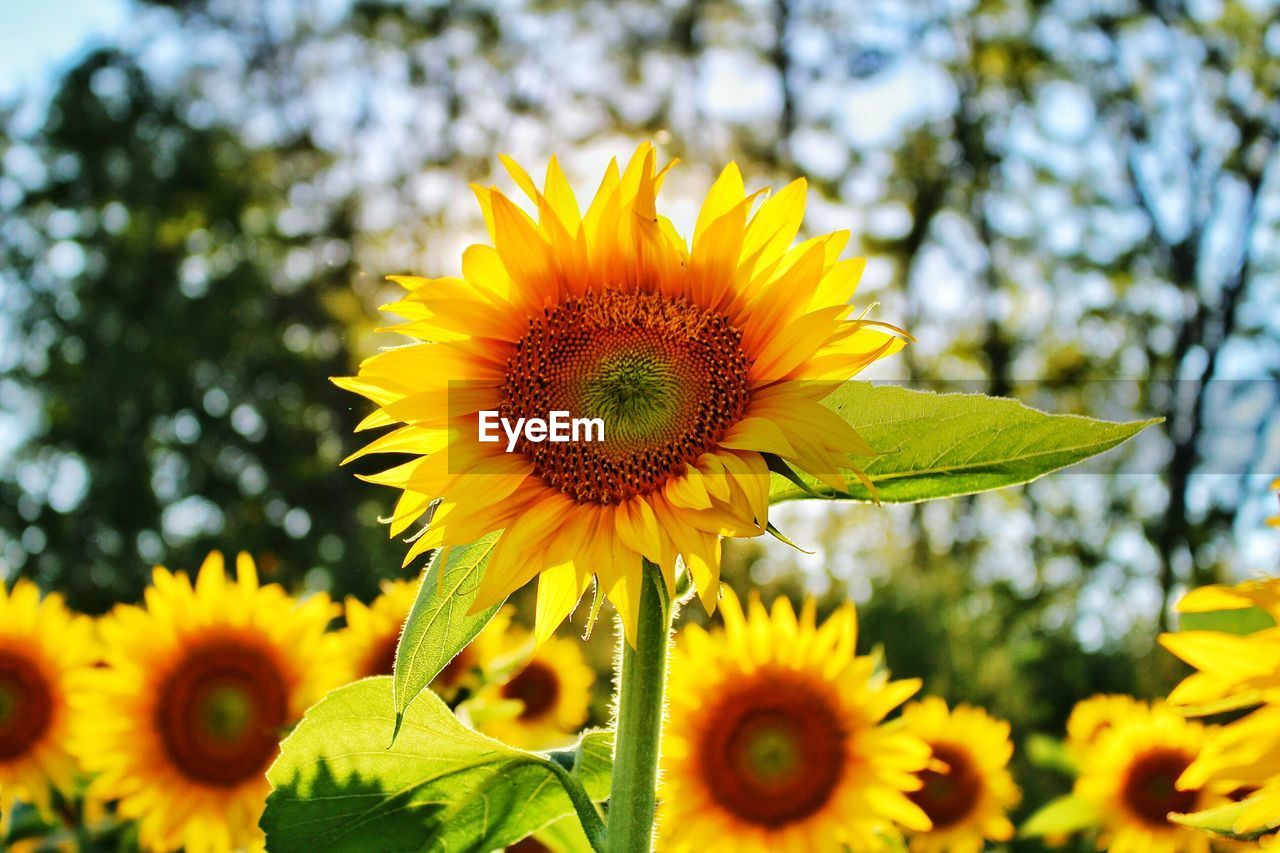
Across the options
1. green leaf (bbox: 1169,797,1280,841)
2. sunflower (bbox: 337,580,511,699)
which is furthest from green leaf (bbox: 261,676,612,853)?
sunflower (bbox: 337,580,511,699)

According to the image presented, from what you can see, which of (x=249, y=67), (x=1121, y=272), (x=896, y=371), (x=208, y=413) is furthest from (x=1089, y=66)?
(x=208, y=413)

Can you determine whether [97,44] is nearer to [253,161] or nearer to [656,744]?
[253,161]

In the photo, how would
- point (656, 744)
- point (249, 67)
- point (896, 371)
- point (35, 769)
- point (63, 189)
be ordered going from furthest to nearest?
1. point (63, 189)
2. point (249, 67)
3. point (896, 371)
4. point (35, 769)
5. point (656, 744)

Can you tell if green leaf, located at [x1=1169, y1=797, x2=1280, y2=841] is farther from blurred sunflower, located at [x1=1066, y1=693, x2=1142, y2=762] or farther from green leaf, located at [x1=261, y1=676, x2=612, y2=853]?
blurred sunflower, located at [x1=1066, y1=693, x2=1142, y2=762]

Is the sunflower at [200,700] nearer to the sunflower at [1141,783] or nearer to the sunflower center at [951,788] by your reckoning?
the sunflower center at [951,788]

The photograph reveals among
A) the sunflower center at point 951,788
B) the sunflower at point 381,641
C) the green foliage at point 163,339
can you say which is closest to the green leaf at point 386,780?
the sunflower at point 381,641

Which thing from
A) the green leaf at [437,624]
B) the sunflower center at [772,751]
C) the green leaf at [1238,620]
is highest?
the green leaf at [437,624]

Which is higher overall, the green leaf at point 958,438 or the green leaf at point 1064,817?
the green leaf at point 958,438

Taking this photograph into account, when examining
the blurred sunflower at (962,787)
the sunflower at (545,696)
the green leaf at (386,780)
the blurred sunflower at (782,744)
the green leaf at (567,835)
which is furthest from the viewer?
the sunflower at (545,696)
